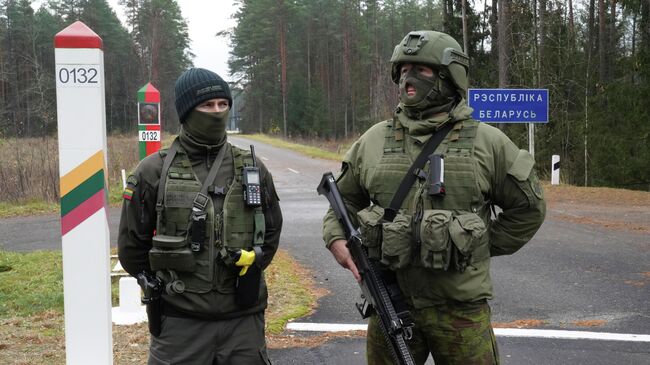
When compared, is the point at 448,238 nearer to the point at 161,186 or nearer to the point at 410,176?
the point at 410,176

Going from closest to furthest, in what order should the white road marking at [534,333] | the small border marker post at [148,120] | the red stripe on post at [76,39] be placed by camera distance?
the red stripe on post at [76,39] < the white road marking at [534,333] < the small border marker post at [148,120]

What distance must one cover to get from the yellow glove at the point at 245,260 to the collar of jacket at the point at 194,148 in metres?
0.50

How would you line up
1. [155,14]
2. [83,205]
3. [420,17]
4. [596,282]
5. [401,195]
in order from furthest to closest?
[420,17] → [155,14] → [596,282] → [83,205] → [401,195]

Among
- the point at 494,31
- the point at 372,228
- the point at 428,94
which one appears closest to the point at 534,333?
the point at 372,228

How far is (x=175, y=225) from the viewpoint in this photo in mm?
2805

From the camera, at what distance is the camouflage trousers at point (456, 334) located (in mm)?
2711

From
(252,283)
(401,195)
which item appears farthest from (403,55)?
(252,283)

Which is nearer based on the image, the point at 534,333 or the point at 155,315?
the point at 155,315

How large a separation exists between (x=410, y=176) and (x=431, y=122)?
0.88 ft

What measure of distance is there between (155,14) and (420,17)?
31.4 metres

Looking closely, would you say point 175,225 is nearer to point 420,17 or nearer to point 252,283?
point 252,283

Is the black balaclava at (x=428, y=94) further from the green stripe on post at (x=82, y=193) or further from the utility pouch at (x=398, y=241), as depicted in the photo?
the green stripe on post at (x=82, y=193)

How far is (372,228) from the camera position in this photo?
2791mm

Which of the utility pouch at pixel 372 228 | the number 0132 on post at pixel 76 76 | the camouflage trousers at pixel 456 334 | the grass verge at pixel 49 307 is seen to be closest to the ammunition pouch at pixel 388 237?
the utility pouch at pixel 372 228
